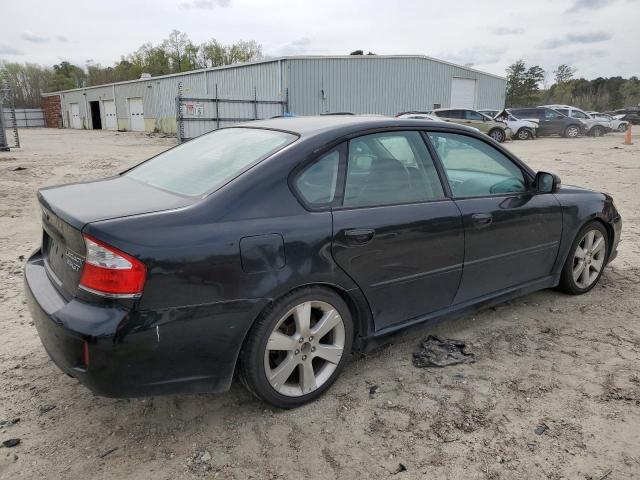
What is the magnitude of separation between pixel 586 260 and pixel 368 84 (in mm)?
23695

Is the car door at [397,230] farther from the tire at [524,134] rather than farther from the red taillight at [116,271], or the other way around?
the tire at [524,134]

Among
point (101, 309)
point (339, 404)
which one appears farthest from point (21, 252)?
point (339, 404)

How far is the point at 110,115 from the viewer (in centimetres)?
4500

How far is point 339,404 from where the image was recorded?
8.96ft

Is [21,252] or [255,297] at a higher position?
[255,297]

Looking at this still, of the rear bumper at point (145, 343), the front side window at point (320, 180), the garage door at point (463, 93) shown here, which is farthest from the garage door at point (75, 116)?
the rear bumper at point (145, 343)

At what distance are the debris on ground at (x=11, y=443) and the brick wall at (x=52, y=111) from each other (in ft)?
200

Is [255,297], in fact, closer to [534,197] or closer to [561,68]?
[534,197]

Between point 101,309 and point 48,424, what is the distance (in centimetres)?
92

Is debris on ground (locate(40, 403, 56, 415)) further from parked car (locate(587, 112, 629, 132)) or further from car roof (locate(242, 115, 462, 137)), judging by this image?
parked car (locate(587, 112, 629, 132))

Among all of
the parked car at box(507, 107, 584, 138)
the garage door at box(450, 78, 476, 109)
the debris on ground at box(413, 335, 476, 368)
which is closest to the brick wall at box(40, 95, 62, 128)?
the garage door at box(450, 78, 476, 109)

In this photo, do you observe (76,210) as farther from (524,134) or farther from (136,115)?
(136,115)

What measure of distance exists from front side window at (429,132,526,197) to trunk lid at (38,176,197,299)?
1735mm

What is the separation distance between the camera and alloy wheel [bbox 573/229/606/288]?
4.15 metres
